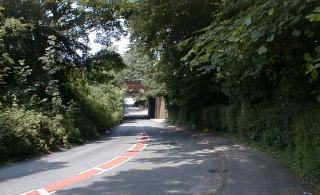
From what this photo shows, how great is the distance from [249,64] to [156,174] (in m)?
3.97

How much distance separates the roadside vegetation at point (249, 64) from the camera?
26.9 ft

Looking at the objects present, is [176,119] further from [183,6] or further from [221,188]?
[221,188]

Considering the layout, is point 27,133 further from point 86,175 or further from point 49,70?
point 49,70

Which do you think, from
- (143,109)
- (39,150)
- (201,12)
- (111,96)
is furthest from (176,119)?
(143,109)

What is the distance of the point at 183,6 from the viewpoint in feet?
83.7

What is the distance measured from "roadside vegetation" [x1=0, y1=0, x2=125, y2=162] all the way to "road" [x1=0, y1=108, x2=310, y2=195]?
2356 mm

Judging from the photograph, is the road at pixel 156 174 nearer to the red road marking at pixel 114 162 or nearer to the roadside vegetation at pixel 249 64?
the red road marking at pixel 114 162

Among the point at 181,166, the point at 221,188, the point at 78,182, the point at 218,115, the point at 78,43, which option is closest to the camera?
the point at 221,188

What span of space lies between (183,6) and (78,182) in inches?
605

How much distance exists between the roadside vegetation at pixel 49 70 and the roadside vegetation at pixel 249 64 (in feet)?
12.6

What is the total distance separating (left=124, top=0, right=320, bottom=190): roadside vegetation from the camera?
8.19 metres

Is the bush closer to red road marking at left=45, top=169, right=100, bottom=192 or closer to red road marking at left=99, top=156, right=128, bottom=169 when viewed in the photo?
red road marking at left=99, top=156, right=128, bottom=169

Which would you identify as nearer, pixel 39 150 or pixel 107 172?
pixel 107 172

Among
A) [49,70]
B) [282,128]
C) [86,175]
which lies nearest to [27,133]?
[86,175]
